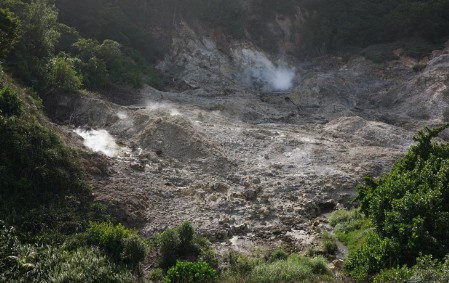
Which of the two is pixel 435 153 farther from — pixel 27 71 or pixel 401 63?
pixel 401 63

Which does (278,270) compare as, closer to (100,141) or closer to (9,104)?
(9,104)

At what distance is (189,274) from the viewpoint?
40.6 ft

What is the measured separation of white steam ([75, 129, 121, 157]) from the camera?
21938 millimetres

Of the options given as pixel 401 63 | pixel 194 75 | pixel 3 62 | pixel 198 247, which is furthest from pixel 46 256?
pixel 401 63

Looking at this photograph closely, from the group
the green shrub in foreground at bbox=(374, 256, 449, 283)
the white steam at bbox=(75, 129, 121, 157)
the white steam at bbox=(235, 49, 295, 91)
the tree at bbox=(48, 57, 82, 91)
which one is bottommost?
the green shrub in foreground at bbox=(374, 256, 449, 283)

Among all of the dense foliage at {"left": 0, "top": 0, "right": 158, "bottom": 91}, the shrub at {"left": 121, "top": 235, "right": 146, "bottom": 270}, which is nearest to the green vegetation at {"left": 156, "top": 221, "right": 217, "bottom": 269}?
the shrub at {"left": 121, "top": 235, "right": 146, "bottom": 270}

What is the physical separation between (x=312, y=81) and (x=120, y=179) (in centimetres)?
2337

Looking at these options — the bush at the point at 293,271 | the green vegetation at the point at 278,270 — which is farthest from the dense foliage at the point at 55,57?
the bush at the point at 293,271

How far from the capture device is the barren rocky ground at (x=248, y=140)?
58.6 feet

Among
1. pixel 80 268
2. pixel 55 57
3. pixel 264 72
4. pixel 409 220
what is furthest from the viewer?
pixel 264 72

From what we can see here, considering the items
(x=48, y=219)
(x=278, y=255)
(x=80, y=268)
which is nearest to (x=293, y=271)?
(x=278, y=255)

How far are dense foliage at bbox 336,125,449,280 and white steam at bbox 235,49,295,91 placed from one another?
26.4m

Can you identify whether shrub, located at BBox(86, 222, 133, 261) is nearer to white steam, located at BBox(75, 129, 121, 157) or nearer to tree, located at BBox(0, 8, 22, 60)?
white steam, located at BBox(75, 129, 121, 157)

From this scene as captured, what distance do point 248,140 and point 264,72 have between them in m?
18.1
